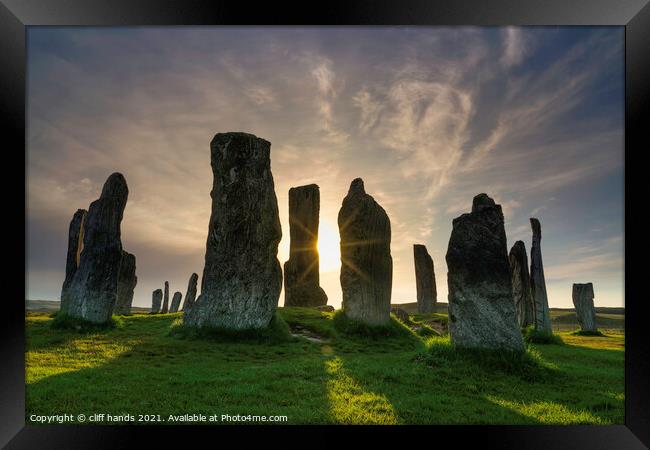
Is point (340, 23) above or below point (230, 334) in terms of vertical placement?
above

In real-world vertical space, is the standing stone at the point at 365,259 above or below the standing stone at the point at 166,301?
above

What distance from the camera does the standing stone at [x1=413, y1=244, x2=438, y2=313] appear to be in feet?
112

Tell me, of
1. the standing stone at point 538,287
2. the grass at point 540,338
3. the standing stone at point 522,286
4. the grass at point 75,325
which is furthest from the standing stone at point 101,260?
the standing stone at point 538,287

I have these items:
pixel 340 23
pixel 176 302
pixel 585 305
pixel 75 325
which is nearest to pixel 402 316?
pixel 585 305

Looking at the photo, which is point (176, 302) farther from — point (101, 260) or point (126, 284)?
point (101, 260)

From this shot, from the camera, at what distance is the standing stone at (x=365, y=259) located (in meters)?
17.9

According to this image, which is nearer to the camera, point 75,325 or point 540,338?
point 75,325

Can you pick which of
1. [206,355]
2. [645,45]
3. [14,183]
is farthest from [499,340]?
[14,183]

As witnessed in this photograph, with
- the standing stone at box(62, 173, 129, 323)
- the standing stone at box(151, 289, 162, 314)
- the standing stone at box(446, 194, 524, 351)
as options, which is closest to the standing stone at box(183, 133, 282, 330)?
the standing stone at box(62, 173, 129, 323)

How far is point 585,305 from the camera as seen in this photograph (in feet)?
83.9

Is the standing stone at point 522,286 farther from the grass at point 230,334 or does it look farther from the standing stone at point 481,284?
the grass at point 230,334

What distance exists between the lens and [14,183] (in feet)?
19.4

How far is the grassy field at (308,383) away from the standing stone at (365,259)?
155 inches

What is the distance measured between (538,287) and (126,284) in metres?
27.0
